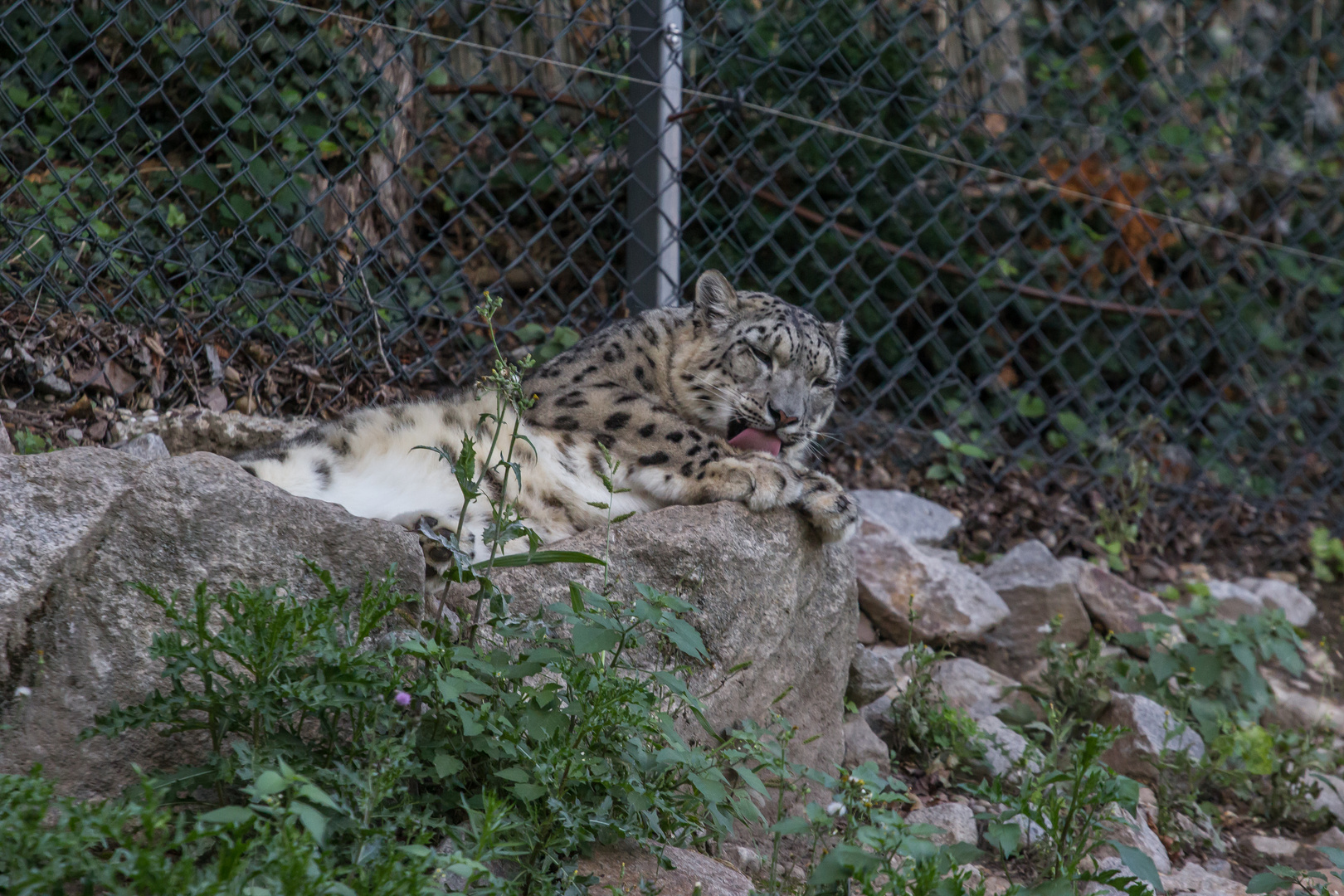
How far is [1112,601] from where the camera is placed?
5.25 m

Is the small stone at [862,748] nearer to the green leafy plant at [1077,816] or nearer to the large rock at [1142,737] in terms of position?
the green leafy plant at [1077,816]

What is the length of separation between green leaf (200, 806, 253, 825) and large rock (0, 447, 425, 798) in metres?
0.59

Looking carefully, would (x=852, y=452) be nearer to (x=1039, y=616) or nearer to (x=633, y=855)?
(x=1039, y=616)

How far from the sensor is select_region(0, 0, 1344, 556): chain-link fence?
465 cm

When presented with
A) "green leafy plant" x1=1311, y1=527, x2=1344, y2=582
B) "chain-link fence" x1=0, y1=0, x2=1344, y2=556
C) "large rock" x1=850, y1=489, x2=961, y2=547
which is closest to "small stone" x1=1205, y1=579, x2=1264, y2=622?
"chain-link fence" x1=0, y1=0, x2=1344, y2=556

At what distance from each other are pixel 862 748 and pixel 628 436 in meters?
1.28

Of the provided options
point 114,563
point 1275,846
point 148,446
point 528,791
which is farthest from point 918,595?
point 114,563

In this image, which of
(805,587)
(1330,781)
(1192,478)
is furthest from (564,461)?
(1192,478)

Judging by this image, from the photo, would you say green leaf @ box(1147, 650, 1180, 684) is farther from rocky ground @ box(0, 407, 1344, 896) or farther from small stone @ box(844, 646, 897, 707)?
small stone @ box(844, 646, 897, 707)

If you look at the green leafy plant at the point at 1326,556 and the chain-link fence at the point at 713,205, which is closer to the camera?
the chain-link fence at the point at 713,205

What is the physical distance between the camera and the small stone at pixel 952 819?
3.38 m

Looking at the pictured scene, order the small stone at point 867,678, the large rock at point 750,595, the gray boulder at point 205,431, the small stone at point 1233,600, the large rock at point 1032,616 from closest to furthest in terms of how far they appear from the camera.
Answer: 1. the large rock at point 750,595
2. the small stone at point 867,678
3. the gray boulder at point 205,431
4. the large rock at point 1032,616
5. the small stone at point 1233,600

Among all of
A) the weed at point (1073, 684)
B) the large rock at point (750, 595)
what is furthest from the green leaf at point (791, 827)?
the weed at point (1073, 684)

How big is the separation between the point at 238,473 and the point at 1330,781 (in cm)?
377
